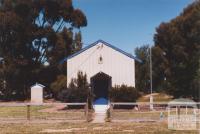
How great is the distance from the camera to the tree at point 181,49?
143ft

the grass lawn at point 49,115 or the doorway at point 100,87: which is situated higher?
the doorway at point 100,87

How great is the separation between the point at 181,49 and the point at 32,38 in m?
20.7

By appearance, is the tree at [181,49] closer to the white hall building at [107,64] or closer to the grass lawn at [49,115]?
the white hall building at [107,64]

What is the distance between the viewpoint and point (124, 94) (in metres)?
37.1

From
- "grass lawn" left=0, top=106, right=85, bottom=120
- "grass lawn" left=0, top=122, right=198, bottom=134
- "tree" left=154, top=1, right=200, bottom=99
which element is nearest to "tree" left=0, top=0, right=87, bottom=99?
"tree" left=154, top=1, right=200, bottom=99

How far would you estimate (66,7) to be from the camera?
58000 mm

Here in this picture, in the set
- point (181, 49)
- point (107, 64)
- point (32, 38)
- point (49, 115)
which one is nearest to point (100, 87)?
point (107, 64)

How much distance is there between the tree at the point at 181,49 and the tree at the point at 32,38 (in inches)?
567

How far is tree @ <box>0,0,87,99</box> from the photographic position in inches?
2217

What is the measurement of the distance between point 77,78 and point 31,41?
20.5 m

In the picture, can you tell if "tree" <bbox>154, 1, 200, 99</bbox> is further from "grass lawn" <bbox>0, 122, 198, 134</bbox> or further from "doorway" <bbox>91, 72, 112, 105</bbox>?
"grass lawn" <bbox>0, 122, 198, 134</bbox>

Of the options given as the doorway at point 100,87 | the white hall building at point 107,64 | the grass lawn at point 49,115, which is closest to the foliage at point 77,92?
the white hall building at point 107,64

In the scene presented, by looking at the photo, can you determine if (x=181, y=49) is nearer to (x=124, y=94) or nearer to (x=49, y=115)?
(x=124, y=94)

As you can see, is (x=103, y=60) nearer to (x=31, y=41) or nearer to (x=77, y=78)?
(x=77, y=78)
